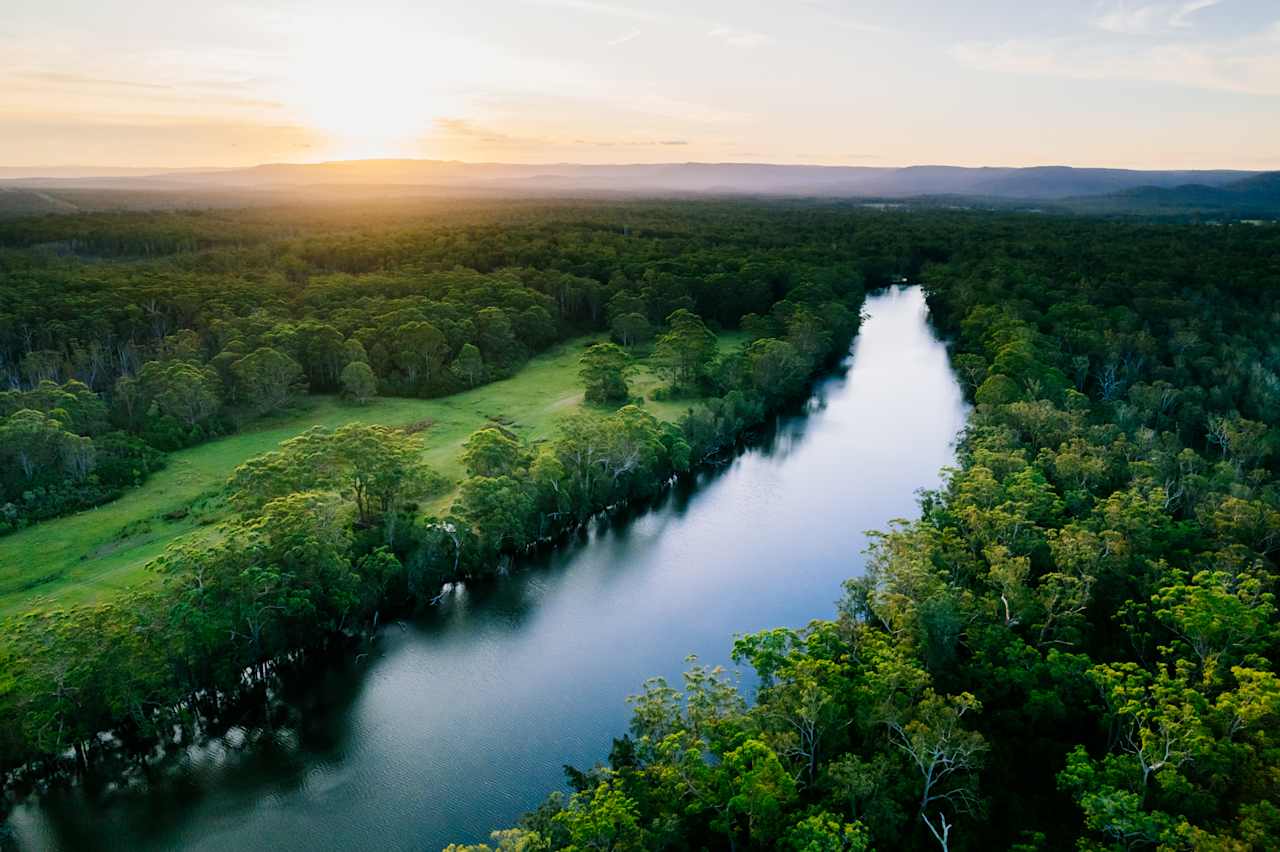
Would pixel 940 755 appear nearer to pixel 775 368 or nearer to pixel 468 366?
pixel 775 368

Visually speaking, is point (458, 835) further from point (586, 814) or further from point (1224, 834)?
point (1224, 834)

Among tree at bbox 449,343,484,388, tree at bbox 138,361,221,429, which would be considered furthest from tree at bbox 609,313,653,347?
tree at bbox 138,361,221,429

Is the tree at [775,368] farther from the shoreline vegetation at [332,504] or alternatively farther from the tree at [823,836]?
the tree at [823,836]

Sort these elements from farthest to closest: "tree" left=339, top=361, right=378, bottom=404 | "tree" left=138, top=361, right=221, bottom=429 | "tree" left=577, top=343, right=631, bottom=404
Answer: "tree" left=577, top=343, right=631, bottom=404
"tree" left=339, top=361, right=378, bottom=404
"tree" left=138, top=361, right=221, bottom=429

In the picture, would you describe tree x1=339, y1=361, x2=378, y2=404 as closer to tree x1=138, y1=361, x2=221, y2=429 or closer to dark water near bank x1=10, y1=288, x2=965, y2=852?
tree x1=138, y1=361, x2=221, y2=429

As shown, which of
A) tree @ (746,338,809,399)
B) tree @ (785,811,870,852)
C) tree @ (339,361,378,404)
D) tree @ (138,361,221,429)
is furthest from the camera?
tree @ (746,338,809,399)

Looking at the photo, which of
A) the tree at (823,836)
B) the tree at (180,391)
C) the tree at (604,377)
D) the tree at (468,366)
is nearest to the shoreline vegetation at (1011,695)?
the tree at (823,836)

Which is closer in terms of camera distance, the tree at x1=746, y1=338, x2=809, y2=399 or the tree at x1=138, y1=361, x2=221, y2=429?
the tree at x1=138, y1=361, x2=221, y2=429
